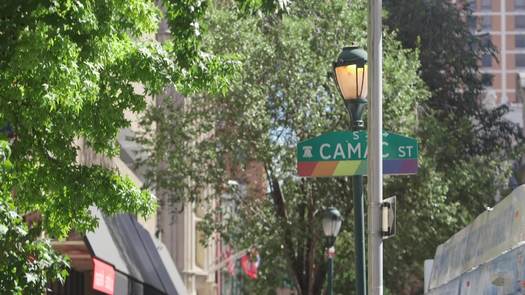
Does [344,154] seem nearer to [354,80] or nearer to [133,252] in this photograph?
[354,80]

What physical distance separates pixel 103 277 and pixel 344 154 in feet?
35.3

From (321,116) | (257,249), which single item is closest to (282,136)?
(321,116)

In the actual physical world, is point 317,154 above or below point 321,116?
below

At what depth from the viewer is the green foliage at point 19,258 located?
40.1 feet

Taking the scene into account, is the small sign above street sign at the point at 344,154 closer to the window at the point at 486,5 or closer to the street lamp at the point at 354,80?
the street lamp at the point at 354,80

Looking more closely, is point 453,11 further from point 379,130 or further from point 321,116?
point 379,130

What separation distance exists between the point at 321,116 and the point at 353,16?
241 centimetres

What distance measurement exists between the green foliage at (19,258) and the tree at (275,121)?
46.7ft

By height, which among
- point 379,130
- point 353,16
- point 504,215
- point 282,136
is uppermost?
point 353,16

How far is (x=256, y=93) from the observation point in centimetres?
2786

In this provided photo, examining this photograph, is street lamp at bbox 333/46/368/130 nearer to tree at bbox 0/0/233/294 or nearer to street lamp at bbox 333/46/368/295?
street lamp at bbox 333/46/368/295

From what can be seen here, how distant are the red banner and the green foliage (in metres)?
7.75

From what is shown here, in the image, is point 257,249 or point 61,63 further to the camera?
point 257,249

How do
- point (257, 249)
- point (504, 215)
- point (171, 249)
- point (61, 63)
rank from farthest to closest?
point (171, 249), point (257, 249), point (61, 63), point (504, 215)
